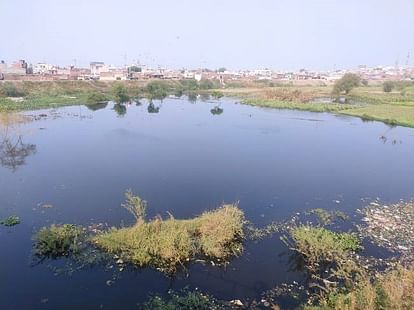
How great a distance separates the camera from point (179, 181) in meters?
15.5

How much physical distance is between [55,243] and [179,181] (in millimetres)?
6732

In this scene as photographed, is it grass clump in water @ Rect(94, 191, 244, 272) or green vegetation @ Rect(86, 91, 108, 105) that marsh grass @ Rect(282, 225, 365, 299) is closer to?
grass clump in water @ Rect(94, 191, 244, 272)

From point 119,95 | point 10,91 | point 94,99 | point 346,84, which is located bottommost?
point 94,99

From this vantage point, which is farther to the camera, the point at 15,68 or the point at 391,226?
the point at 15,68

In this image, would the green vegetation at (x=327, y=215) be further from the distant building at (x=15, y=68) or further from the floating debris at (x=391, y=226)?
the distant building at (x=15, y=68)

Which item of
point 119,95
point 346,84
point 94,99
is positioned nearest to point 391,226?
point 94,99

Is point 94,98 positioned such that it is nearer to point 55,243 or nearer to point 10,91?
point 10,91

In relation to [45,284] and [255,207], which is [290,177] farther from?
[45,284]

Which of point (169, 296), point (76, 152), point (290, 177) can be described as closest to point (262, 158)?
point (290, 177)

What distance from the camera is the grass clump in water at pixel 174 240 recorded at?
29.7ft

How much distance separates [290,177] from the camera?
1684 centimetres

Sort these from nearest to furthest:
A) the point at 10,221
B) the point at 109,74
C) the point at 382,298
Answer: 1. the point at 382,298
2. the point at 10,221
3. the point at 109,74

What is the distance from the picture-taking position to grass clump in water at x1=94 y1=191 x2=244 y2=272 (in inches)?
357

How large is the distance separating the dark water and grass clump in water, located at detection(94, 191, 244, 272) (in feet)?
1.43
